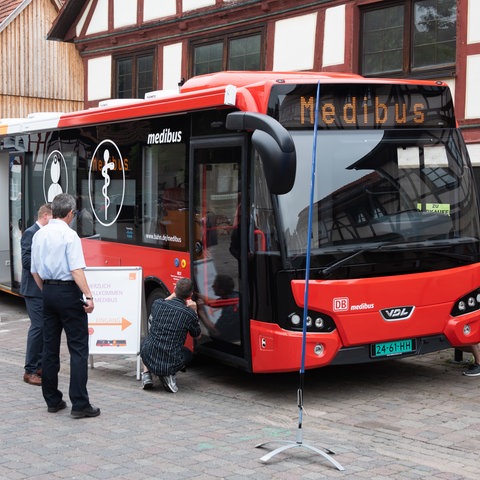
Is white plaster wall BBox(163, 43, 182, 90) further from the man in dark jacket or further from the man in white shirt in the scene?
the man in white shirt

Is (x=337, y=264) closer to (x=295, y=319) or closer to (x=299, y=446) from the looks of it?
(x=295, y=319)

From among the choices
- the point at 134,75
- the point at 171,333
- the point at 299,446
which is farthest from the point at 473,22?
the point at 134,75

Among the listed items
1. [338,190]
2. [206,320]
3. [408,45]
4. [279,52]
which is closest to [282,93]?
[338,190]

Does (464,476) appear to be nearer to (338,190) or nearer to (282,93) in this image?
(338,190)

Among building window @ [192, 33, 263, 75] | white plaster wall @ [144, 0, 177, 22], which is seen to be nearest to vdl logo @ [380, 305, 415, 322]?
building window @ [192, 33, 263, 75]

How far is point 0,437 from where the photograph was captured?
6457mm

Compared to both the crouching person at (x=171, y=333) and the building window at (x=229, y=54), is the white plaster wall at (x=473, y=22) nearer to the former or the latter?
the building window at (x=229, y=54)

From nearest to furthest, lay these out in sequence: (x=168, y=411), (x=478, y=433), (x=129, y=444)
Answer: (x=129, y=444) → (x=478, y=433) → (x=168, y=411)

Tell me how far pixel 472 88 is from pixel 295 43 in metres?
3.89

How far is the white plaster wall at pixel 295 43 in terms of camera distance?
1536cm

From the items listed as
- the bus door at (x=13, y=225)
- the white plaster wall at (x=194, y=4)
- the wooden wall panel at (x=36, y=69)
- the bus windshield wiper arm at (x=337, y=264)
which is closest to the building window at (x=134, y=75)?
the white plaster wall at (x=194, y=4)

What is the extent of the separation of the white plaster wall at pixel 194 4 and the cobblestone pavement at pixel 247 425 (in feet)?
32.6

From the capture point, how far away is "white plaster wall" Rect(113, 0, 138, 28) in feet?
65.0

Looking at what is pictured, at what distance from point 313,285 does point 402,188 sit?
4.37 feet
